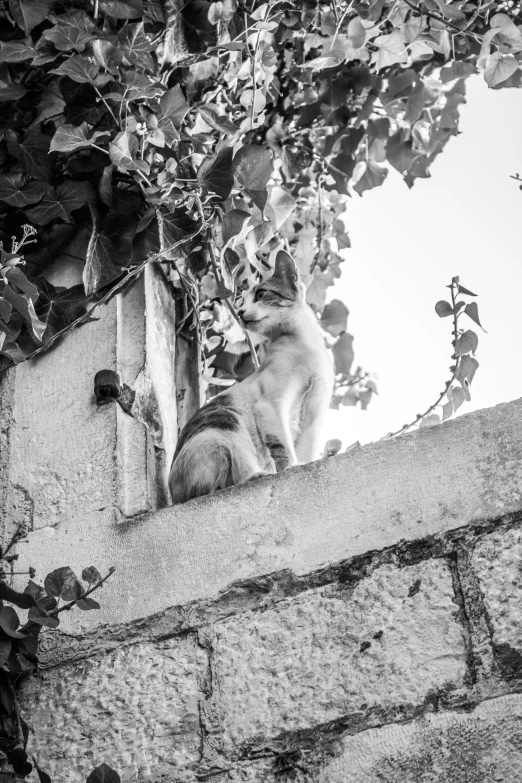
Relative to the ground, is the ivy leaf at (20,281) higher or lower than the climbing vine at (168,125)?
lower

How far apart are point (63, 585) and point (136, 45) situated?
6.04 ft

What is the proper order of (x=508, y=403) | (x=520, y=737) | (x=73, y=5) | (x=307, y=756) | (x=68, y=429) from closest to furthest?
(x=520, y=737) → (x=307, y=756) → (x=508, y=403) → (x=68, y=429) → (x=73, y=5)

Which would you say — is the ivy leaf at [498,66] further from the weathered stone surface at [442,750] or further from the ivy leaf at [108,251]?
the weathered stone surface at [442,750]

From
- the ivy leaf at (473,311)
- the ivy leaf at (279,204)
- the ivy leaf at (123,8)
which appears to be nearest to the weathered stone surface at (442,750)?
the ivy leaf at (473,311)

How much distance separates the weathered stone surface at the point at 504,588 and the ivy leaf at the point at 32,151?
193 centimetres

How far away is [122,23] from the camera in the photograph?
10.8 feet

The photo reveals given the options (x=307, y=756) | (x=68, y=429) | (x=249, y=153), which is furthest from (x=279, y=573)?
(x=249, y=153)

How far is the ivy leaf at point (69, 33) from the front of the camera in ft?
9.91

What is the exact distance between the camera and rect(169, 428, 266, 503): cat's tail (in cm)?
271

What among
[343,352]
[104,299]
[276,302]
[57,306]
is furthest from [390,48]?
[57,306]

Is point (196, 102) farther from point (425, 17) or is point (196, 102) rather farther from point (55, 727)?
point (55, 727)

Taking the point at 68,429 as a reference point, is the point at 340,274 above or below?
above

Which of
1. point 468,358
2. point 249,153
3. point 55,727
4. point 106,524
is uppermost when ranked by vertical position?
point 249,153

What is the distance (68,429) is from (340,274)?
1869mm
